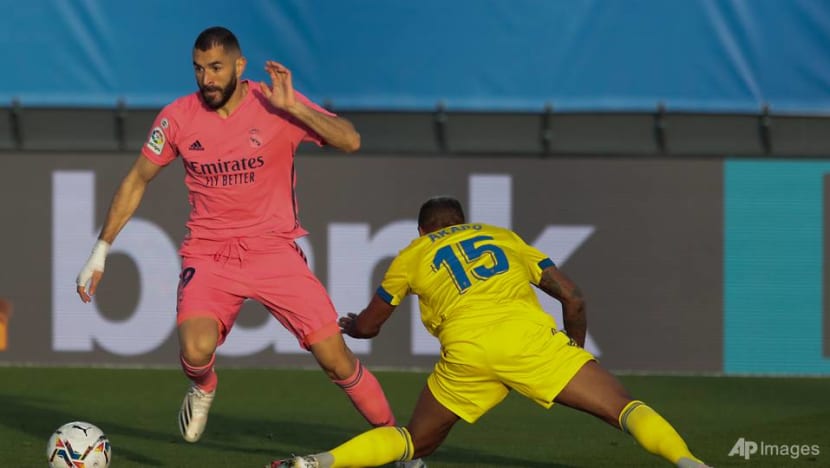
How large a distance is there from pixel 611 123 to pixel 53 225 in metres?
5.17

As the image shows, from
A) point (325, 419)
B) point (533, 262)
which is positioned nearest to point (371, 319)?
point (533, 262)

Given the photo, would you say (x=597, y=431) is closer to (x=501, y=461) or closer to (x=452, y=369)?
(x=501, y=461)

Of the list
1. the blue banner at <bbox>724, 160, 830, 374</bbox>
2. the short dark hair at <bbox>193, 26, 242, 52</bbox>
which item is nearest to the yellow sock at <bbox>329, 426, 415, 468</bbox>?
the short dark hair at <bbox>193, 26, 242, 52</bbox>

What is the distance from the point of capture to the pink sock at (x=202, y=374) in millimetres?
7961

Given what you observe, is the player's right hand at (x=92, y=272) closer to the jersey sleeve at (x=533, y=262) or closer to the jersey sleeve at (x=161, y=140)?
the jersey sleeve at (x=161, y=140)

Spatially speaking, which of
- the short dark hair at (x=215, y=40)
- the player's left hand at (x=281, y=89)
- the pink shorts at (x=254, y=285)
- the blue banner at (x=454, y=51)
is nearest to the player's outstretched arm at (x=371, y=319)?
the pink shorts at (x=254, y=285)

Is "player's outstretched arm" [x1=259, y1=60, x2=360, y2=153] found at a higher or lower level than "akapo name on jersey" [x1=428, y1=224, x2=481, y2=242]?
higher

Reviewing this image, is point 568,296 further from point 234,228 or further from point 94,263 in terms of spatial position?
point 94,263

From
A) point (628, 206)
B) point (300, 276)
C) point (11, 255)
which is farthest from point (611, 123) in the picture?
point (300, 276)

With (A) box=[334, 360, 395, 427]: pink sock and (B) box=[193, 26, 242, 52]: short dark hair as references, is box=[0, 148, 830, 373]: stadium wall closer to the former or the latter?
(A) box=[334, 360, 395, 427]: pink sock

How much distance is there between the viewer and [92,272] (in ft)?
26.1

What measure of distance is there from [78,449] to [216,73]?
2034 millimetres

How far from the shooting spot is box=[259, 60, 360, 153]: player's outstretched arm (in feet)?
24.8

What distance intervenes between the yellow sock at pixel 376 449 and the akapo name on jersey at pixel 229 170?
162 centimetres
